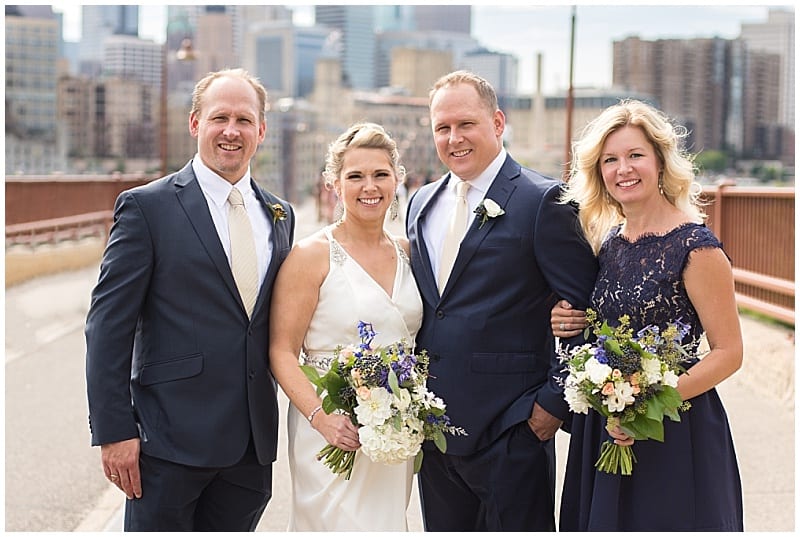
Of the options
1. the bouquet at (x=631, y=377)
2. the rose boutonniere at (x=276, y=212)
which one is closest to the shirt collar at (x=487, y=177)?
the rose boutonniere at (x=276, y=212)

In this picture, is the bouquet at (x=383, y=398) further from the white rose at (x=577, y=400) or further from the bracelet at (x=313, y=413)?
the white rose at (x=577, y=400)

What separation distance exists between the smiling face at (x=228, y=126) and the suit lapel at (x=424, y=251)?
819 mm

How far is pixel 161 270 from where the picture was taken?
12.5ft

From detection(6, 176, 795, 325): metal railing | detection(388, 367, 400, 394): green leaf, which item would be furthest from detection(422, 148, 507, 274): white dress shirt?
detection(6, 176, 795, 325): metal railing

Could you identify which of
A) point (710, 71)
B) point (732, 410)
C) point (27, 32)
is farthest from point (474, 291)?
point (710, 71)

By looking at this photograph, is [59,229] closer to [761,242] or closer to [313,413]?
[761,242]

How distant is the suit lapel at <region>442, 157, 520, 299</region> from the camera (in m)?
4.11

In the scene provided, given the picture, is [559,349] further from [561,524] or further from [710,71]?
[710,71]

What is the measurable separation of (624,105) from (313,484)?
2.03 metres

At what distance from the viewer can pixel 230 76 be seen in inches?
160

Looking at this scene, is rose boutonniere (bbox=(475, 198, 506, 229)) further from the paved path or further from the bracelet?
the paved path

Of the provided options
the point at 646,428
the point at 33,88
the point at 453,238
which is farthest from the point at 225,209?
the point at 33,88

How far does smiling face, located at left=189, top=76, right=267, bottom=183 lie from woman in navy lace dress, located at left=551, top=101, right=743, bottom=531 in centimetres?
139

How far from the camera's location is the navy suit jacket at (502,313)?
160 inches
